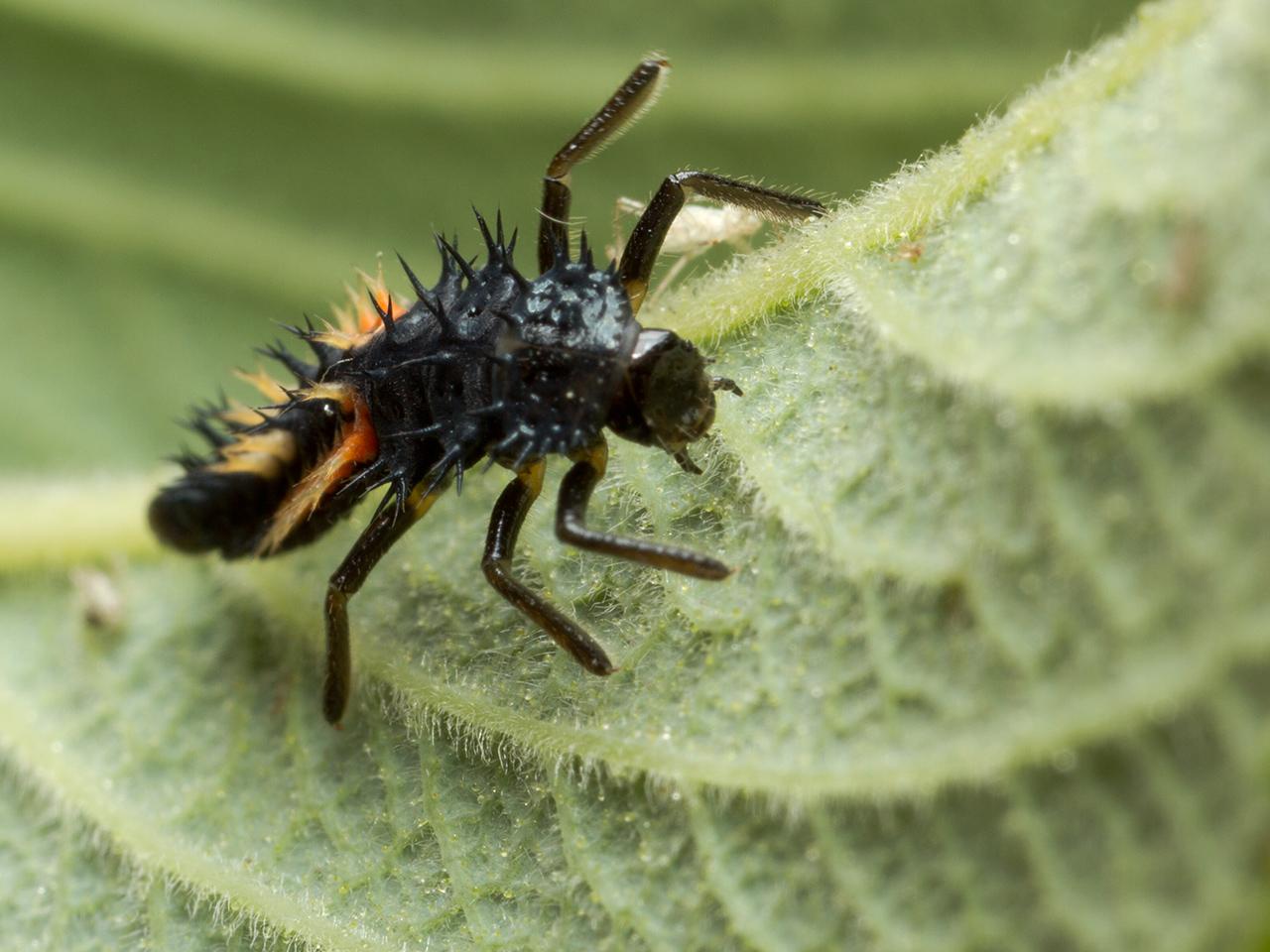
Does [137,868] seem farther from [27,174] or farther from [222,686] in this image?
[27,174]

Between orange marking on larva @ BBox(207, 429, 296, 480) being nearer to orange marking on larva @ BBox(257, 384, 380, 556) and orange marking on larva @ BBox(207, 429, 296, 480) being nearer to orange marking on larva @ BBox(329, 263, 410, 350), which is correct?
orange marking on larva @ BBox(257, 384, 380, 556)

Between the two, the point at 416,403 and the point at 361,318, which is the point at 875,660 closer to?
the point at 416,403

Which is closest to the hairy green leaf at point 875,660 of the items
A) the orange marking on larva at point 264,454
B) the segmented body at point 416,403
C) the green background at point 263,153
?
the segmented body at point 416,403

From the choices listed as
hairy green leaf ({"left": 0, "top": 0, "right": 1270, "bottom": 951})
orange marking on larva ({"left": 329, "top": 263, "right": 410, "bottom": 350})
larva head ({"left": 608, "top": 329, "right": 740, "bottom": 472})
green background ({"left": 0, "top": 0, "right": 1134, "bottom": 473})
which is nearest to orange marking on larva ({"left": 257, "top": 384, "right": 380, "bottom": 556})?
orange marking on larva ({"left": 329, "top": 263, "right": 410, "bottom": 350})

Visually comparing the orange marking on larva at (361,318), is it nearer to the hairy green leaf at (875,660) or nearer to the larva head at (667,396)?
the hairy green leaf at (875,660)

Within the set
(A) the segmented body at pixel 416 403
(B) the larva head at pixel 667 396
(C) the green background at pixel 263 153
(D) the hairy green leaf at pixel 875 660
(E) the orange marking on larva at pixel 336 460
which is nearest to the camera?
(D) the hairy green leaf at pixel 875 660

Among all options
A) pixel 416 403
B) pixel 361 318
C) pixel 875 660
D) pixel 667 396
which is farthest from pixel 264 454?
pixel 875 660

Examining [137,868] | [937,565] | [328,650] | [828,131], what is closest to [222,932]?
[137,868]
